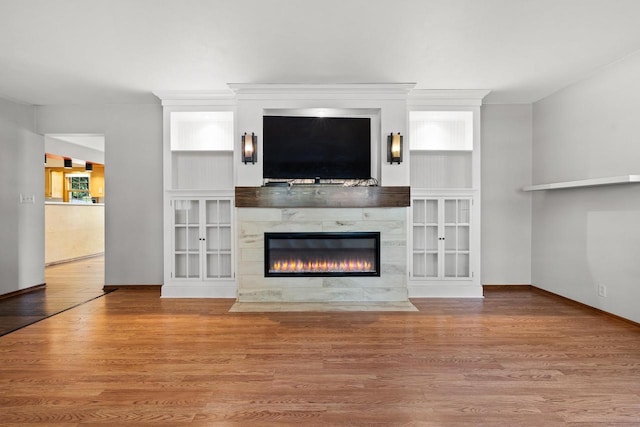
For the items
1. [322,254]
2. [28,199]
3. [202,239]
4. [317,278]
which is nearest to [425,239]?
[322,254]

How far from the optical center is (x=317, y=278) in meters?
3.98

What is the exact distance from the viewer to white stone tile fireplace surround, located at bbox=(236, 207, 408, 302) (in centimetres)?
396

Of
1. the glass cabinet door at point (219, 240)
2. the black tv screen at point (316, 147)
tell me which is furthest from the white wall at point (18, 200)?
the black tv screen at point (316, 147)

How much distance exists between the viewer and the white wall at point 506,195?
181 inches

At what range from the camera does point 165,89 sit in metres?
4.10

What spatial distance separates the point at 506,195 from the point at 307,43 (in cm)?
326

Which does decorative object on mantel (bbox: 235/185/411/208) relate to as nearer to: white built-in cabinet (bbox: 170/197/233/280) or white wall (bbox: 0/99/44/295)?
white built-in cabinet (bbox: 170/197/233/280)

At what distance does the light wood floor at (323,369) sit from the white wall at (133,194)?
1090mm

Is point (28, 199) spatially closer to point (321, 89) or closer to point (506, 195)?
point (321, 89)

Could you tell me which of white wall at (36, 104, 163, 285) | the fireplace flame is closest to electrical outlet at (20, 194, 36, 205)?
white wall at (36, 104, 163, 285)

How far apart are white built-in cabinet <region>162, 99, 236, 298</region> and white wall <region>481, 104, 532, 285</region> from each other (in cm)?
328

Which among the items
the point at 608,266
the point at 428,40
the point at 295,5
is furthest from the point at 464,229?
the point at 295,5

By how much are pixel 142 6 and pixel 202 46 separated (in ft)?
2.09

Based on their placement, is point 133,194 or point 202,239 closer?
point 202,239
